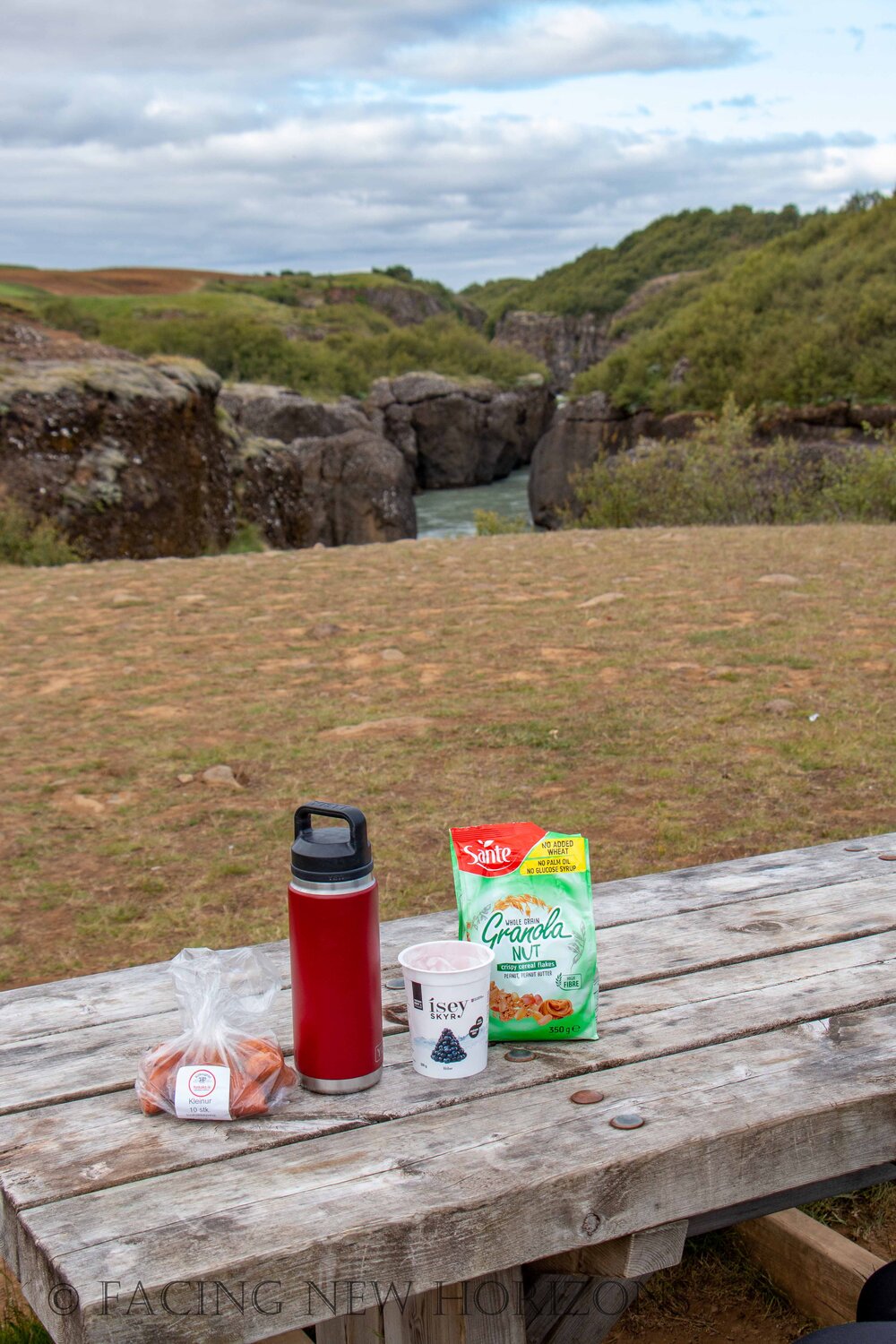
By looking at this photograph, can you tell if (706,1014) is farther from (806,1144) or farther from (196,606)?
(196,606)

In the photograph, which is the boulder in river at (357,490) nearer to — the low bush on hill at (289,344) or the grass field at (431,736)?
the grass field at (431,736)

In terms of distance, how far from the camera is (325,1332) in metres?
1.71

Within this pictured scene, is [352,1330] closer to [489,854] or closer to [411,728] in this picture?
[489,854]

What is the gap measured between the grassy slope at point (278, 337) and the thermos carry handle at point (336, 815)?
5162 centimetres

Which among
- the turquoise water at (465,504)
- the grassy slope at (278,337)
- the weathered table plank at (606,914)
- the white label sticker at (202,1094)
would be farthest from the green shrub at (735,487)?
the grassy slope at (278,337)

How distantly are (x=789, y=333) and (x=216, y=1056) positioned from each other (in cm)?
3679

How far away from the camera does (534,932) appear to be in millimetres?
1614

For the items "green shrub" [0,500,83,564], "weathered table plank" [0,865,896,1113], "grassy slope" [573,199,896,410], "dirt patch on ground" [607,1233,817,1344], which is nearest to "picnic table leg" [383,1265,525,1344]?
"weathered table plank" [0,865,896,1113]

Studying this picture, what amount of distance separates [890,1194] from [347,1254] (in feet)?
5.38

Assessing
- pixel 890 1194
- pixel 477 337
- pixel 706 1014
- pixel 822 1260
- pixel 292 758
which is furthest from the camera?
pixel 477 337

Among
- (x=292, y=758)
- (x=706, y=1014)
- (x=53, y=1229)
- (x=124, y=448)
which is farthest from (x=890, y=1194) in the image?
(x=124, y=448)

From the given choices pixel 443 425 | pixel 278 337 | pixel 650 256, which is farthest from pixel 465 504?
pixel 650 256

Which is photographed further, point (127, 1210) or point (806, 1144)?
point (806, 1144)

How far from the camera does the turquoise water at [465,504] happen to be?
128 ft
